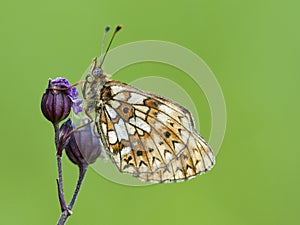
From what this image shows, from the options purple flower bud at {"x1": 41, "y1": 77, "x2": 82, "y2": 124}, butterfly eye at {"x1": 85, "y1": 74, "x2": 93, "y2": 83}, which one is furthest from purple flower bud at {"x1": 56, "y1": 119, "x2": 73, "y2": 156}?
butterfly eye at {"x1": 85, "y1": 74, "x2": 93, "y2": 83}

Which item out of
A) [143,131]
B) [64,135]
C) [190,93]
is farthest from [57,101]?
[190,93]

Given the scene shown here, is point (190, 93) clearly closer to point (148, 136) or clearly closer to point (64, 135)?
point (148, 136)

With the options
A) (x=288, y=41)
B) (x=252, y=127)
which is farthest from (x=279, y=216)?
(x=288, y=41)

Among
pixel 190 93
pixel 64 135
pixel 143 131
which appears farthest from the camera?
pixel 190 93

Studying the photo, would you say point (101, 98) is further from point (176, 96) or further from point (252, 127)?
point (252, 127)

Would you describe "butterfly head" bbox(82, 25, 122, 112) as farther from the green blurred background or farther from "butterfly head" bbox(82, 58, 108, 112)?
the green blurred background
